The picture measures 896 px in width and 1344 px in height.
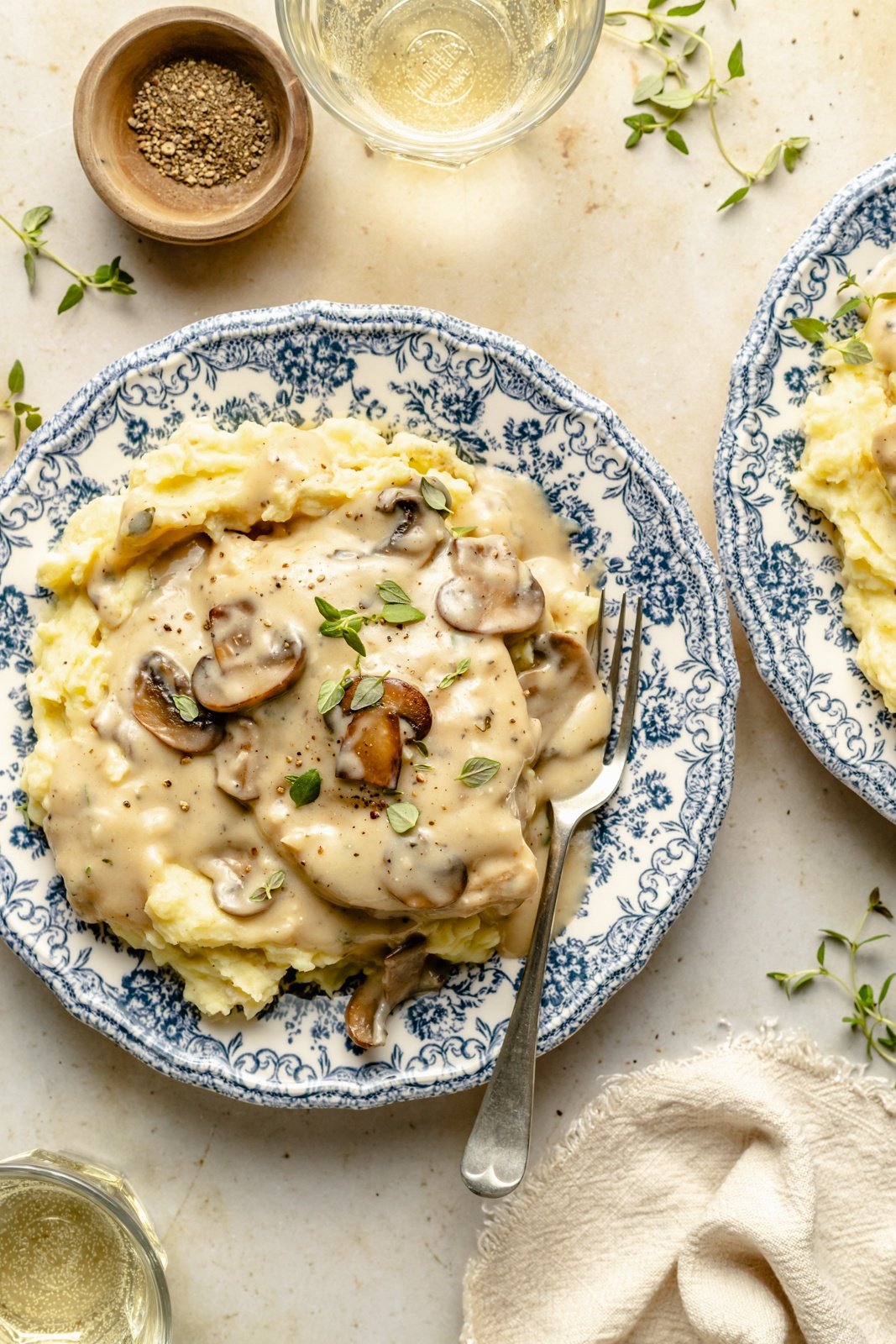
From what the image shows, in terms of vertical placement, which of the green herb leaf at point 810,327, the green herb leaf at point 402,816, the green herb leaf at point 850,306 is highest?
the green herb leaf at point 850,306

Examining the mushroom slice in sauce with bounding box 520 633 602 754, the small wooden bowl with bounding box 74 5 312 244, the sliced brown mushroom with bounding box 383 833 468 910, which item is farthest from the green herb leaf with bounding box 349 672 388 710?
the small wooden bowl with bounding box 74 5 312 244

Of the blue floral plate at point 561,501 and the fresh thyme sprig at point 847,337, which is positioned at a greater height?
the fresh thyme sprig at point 847,337

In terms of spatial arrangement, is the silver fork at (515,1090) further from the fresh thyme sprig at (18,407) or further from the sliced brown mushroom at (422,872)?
the fresh thyme sprig at (18,407)

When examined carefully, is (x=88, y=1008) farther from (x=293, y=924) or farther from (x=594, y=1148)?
(x=594, y=1148)

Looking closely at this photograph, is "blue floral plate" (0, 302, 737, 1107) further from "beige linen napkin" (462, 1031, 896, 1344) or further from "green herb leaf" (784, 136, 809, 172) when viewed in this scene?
"green herb leaf" (784, 136, 809, 172)

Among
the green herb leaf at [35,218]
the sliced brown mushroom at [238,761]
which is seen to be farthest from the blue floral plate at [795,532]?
the green herb leaf at [35,218]

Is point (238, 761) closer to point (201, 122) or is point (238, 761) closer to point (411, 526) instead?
point (411, 526)

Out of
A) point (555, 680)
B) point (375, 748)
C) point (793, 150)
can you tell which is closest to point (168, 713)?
point (375, 748)

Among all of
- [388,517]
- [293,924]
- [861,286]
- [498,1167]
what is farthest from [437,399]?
[498,1167]
